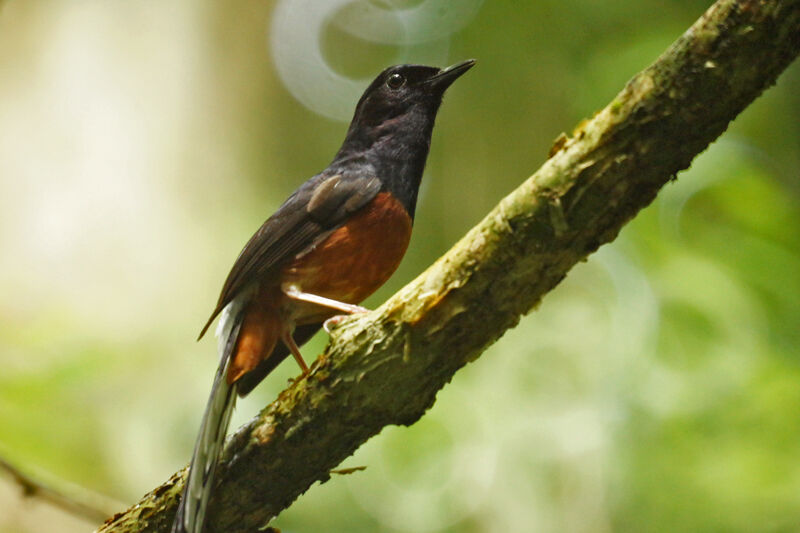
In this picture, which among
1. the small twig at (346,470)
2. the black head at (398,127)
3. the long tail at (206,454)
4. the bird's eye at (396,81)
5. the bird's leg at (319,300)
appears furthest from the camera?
the bird's eye at (396,81)

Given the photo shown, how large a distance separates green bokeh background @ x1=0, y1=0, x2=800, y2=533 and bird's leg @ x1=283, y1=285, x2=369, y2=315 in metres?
1.53

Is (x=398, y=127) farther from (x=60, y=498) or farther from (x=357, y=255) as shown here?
(x=60, y=498)

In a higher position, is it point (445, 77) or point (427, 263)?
point (427, 263)

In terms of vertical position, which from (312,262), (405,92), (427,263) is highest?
(427,263)

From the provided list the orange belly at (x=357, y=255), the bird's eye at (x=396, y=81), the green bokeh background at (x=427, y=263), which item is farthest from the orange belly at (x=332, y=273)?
the green bokeh background at (x=427, y=263)

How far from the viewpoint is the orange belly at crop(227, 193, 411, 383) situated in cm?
295

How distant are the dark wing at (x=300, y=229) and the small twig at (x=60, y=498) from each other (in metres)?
0.93

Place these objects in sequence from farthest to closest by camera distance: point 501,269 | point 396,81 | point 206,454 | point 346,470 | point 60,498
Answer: point 396,81
point 60,498
point 346,470
point 206,454
point 501,269

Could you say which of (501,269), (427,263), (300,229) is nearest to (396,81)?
(300,229)

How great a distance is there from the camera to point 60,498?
114 inches

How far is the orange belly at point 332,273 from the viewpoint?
2.95 meters

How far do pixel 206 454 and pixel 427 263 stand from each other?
14.9 feet

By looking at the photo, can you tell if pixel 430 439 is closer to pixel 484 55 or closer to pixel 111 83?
pixel 484 55

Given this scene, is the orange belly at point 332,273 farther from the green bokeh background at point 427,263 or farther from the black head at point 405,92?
the green bokeh background at point 427,263
